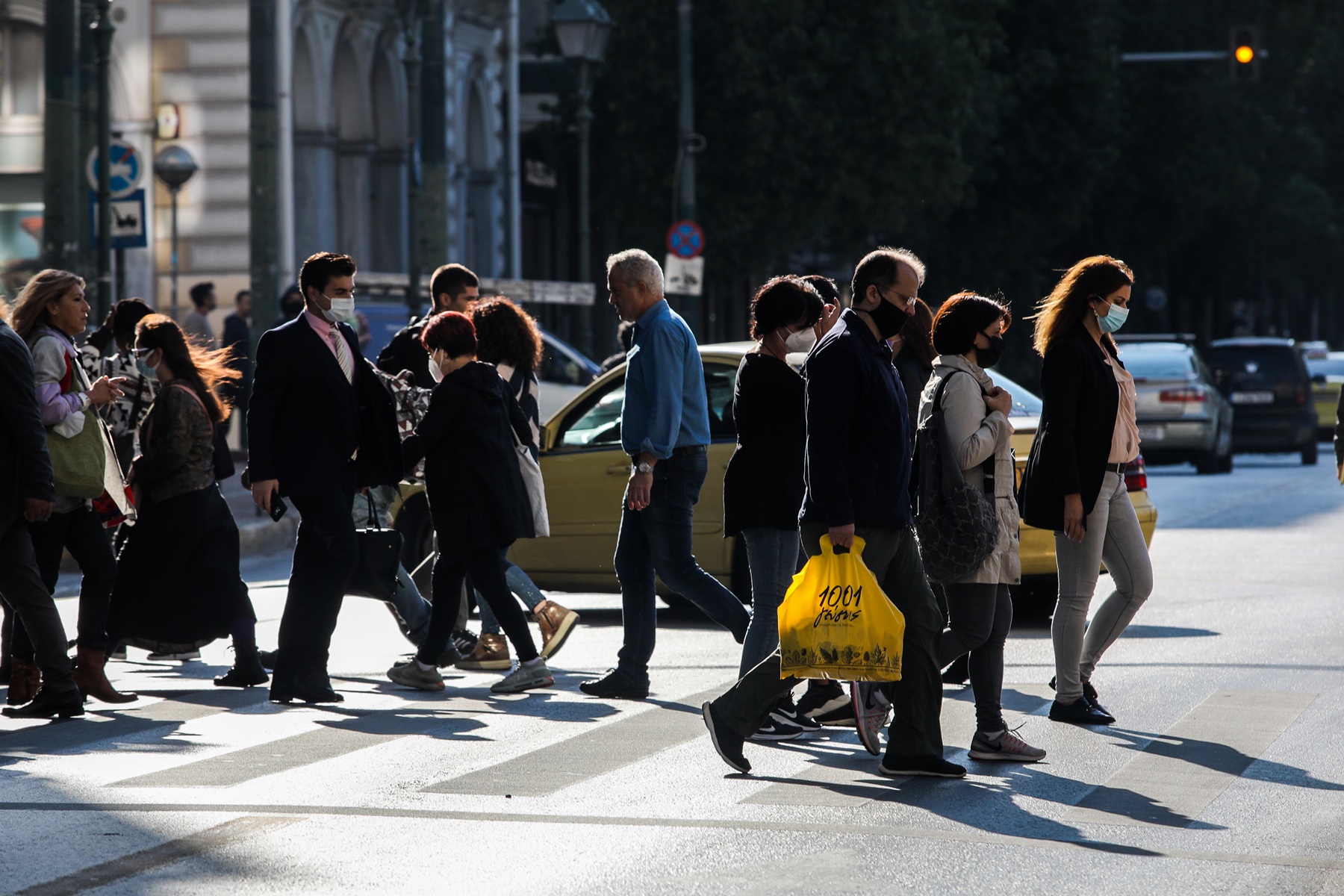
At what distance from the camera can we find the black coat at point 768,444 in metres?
8.20

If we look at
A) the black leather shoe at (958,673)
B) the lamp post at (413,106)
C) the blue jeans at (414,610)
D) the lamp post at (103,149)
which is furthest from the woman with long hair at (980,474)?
the lamp post at (413,106)

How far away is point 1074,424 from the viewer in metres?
8.33

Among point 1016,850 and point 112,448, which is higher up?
point 112,448

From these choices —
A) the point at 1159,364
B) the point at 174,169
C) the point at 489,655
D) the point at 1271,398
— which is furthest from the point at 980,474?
the point at 1271,398

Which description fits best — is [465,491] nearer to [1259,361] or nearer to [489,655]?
[489,655]

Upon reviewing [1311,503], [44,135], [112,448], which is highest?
[44,135]

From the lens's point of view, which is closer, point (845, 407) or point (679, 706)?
point (845, 407)

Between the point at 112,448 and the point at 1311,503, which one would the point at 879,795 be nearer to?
the point at 112,448

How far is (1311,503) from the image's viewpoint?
2181 centimetres

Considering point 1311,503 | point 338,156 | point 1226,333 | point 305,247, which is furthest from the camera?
point 1226,333

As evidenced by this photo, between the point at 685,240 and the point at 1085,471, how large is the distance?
17915 millimetres

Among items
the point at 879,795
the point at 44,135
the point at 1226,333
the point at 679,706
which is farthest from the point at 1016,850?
the point at 1226,333

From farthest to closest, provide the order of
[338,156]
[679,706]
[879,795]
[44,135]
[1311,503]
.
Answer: [338,156]
[1311,503]
[44,135]
[679,706]
[879,795]

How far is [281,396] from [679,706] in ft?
6.83
